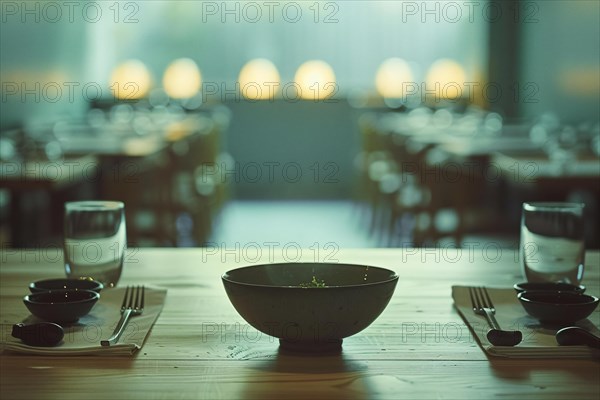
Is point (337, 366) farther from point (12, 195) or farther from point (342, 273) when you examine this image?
point (12, 195)

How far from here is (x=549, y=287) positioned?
1.28 m

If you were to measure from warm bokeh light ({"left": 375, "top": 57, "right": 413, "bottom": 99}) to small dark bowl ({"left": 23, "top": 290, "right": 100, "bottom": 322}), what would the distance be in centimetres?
891

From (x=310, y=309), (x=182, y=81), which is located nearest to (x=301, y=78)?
(x=182, y=81)

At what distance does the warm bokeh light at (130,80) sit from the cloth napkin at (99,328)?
8.34m

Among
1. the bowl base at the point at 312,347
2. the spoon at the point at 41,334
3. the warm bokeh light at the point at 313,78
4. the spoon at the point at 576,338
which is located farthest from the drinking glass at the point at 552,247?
the warm bokeh light at the point at 313,78

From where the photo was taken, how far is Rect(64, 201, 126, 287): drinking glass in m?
1.40

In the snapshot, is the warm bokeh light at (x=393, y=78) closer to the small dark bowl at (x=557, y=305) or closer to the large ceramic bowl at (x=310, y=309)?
the small dark bowl at (x=557, y=305)

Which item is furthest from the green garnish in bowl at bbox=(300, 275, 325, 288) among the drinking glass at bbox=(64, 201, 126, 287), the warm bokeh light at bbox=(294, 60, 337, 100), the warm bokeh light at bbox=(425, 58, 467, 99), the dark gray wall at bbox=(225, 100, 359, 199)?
the warm bokeh light at bbox=(425, 58, 467, 99)

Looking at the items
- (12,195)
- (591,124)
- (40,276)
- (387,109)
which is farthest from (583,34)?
(40,276)

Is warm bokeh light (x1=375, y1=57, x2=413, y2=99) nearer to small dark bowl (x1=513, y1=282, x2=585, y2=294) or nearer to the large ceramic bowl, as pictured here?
small dark bowl (x1=513, y1=282, x2=585, y2=294)

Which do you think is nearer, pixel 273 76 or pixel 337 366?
pixel 337 366

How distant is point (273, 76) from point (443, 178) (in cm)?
576

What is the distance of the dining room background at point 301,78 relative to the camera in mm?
7176

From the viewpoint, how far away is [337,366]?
1035 millimetres
